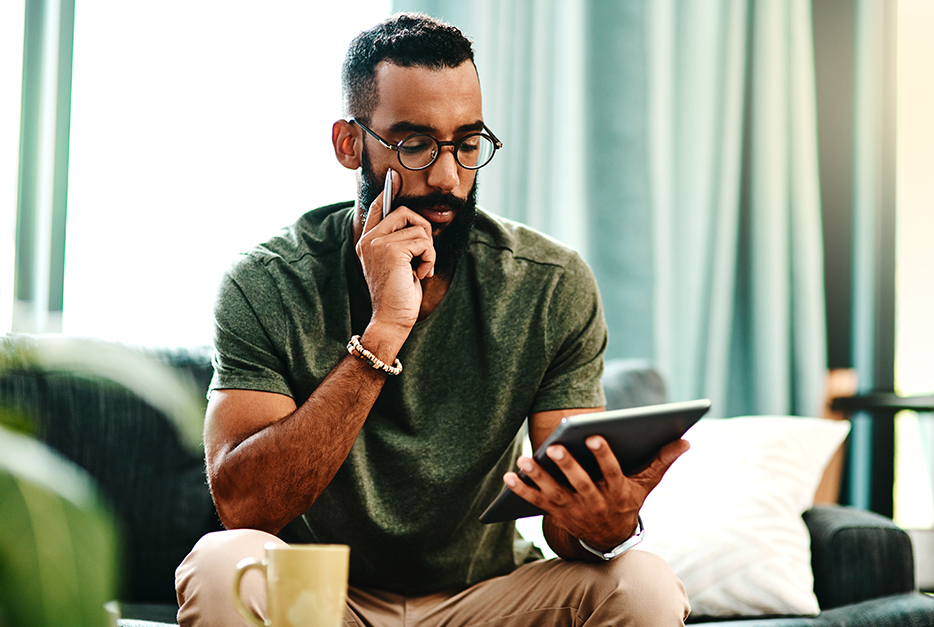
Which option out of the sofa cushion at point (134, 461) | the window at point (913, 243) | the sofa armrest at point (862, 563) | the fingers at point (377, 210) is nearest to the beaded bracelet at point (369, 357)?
the fingers at point (377, 210)

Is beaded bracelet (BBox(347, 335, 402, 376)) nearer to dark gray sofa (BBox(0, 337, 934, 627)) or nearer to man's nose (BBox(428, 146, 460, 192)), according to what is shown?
man's nose (BBox(428, 146, 460, 192))

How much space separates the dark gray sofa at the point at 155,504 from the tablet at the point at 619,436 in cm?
66

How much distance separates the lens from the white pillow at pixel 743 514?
1479 millimetres

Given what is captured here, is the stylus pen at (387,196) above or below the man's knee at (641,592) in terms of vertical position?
above

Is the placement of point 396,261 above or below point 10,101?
below

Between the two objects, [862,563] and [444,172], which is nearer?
[444,172]

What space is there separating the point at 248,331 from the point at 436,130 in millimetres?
457

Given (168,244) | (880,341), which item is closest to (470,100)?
(168,244)

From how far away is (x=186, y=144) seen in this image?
2.34 m

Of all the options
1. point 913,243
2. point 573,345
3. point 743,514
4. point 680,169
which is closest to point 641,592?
point 573,345

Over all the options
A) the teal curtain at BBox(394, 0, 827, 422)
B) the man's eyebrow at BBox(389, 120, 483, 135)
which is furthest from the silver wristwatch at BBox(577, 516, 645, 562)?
the teal curtain at BBox(394, 0, 827, 422)

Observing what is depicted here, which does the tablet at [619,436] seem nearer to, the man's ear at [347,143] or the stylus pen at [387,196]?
the stylus pen at [387,196]

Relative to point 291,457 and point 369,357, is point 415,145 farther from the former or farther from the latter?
point 291,457

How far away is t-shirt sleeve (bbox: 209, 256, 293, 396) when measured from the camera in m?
1.23
